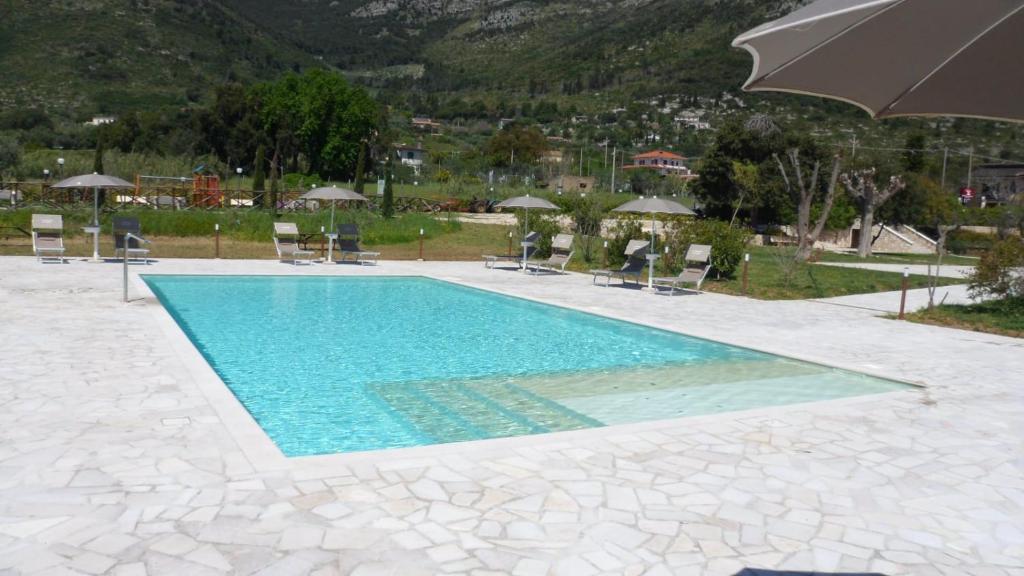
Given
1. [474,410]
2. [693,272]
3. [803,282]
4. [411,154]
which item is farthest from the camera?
[411,154]

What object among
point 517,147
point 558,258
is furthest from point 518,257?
point 517,147

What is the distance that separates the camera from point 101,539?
3330mm

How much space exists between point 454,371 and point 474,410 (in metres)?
1.56

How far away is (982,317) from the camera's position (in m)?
12.0

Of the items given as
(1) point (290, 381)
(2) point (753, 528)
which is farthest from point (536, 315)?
(2) point (753, 528)

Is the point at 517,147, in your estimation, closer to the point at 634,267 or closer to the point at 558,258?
the point at 558,258

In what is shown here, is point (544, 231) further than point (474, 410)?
Yes

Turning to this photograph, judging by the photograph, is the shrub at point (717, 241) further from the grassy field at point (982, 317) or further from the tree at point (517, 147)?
the tree at point (517, 147)

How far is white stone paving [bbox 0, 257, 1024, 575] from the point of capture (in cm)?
334

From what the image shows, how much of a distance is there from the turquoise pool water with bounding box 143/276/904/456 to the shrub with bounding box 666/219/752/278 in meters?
5.06

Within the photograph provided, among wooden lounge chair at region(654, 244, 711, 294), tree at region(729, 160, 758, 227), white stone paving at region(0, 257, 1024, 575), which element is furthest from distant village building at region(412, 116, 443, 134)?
white stone paving at region(0, 257, 1024, 575)

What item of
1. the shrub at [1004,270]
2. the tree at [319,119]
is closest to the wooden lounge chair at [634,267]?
the shrub at [1004,270]

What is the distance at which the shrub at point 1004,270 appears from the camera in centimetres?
1237

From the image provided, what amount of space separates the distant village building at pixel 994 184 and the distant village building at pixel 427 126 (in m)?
59.4
